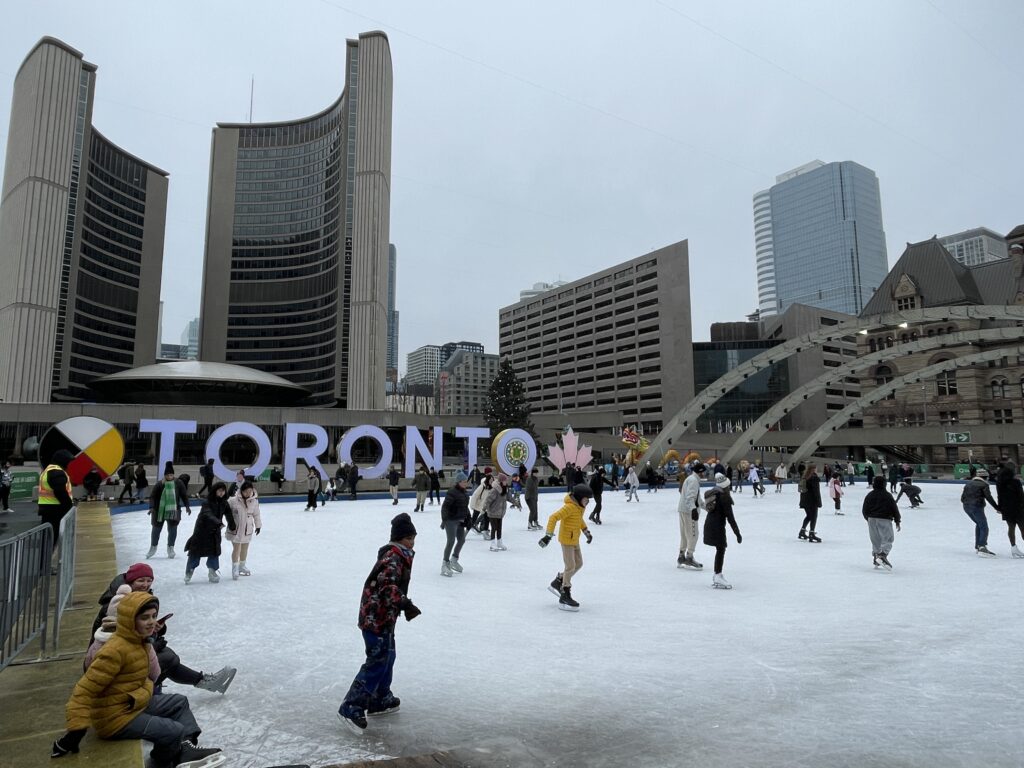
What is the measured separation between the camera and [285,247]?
10775cm

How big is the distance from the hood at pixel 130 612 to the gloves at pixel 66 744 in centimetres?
56

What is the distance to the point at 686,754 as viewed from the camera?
3721 millimetres

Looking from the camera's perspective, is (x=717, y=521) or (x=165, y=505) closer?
(x=717, y=521)

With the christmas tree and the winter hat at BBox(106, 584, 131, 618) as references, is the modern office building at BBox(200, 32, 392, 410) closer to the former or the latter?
the christmas tree

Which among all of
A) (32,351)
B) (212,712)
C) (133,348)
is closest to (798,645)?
(212,712)

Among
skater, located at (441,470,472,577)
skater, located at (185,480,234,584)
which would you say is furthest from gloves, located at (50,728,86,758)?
skater, located at (441,470,472,577)

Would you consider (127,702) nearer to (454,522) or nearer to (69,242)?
(454,522)

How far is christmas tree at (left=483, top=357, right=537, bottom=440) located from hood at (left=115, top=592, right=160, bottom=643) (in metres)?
59.0

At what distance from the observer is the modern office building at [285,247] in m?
90.4

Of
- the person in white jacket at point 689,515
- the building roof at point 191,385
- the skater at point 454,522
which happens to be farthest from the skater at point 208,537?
the building roof at point 191,385

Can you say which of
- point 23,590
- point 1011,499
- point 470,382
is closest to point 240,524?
point 23,590

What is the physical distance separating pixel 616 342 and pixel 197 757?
10767 centimetres

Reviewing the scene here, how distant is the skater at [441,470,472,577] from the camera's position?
9.66 m

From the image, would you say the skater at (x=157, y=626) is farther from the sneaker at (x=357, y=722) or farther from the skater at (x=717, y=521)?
the skater at (x=717, y=521)
